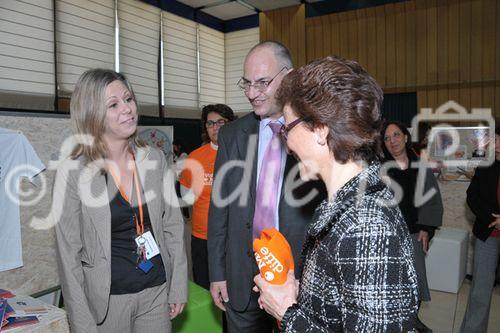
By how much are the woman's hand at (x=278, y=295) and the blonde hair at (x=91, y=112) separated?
962 millimetres

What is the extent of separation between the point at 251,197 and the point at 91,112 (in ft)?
2.59

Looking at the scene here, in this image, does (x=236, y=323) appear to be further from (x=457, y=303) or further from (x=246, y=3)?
(x=246, y=3)

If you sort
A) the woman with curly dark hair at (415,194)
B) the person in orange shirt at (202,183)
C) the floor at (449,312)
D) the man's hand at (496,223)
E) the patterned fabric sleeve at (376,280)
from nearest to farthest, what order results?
the patterned fabric sleeve at (376,280) → the man's hand at (496,223) → the woman with curly dark hair at (415,194) → the person in orange shirt at (202,183) → the floor at (449,312)

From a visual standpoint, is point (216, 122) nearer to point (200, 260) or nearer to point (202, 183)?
point (202, 183)

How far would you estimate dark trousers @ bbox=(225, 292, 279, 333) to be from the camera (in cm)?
182

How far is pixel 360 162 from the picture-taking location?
38.1 inches

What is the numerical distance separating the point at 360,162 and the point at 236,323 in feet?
3.98

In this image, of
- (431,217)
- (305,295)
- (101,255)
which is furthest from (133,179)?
(431,217)

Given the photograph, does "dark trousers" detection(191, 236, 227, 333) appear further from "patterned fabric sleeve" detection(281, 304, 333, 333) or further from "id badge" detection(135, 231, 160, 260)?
"patterned fabric sleeve" detection(281, 304, 333, 333)

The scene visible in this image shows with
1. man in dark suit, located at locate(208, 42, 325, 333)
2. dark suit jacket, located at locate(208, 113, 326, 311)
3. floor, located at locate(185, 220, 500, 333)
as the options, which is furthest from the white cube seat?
dark suit jacket, located at locate(208, 113, 326, 311)

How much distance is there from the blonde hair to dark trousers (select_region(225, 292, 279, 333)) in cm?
95

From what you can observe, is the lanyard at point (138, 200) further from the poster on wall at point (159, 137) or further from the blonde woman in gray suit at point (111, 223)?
the poster on wall at point (159, 137)

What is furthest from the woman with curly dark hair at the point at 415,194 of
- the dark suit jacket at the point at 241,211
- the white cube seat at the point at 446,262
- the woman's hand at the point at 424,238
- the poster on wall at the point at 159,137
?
the poster on wall at the point at 159,137

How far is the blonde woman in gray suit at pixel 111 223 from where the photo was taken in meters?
1.57
